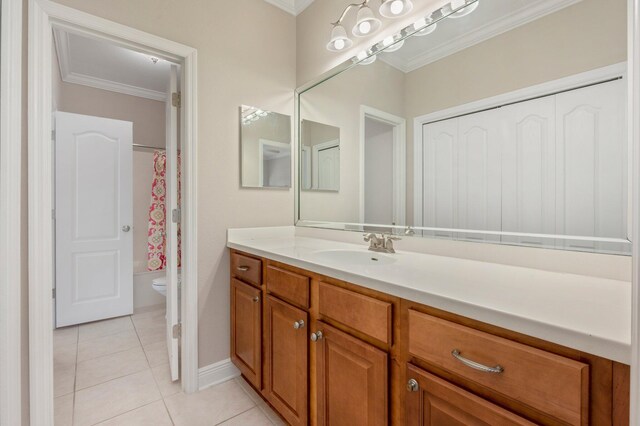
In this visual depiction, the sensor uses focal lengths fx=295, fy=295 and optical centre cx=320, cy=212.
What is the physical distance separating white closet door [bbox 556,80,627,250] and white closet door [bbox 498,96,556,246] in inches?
1.0

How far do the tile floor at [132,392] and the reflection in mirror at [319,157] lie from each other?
141cm

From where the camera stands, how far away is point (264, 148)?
2135 millimetres

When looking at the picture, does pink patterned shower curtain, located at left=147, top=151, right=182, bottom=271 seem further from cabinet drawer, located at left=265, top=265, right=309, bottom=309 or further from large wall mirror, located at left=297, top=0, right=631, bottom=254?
large wall mirror, located at left=297, top=0, right=631, bottom=254

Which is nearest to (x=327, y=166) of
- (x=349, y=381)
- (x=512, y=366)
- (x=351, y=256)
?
(x=351, y=256)

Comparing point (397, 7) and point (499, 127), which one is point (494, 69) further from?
point (397, 7)

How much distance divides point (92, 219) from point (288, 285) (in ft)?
8.41

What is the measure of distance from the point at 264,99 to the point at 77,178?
2074 millimetres

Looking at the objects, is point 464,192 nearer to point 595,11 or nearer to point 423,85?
point 423,85

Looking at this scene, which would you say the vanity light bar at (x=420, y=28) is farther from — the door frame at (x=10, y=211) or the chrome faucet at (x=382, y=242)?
the door frame at (x=10, y=211)

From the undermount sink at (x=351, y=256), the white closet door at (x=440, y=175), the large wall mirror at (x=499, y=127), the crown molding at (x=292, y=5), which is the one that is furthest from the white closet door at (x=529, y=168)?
the crown molding at (x=292, y=5)

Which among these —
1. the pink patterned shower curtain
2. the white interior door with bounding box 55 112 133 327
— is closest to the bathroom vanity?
the white interior door with bounding box 55 112 133 327

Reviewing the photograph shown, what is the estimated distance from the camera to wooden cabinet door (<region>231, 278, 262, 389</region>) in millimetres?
1604

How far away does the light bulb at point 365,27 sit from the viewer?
1666 millimetres

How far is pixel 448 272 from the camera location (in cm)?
106
